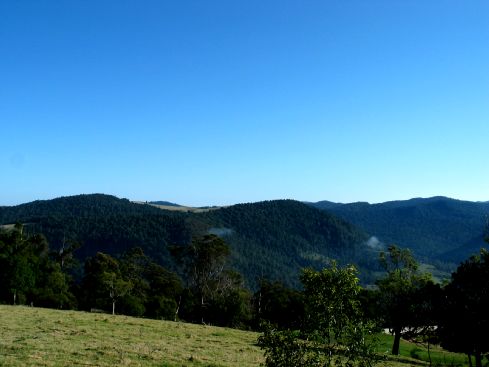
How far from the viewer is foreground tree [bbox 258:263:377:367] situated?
1359 cm

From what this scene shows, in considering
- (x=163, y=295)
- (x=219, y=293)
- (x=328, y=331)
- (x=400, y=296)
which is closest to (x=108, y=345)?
(x=328, y=331)

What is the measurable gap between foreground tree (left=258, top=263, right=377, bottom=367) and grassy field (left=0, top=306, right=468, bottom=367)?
21.0 ft

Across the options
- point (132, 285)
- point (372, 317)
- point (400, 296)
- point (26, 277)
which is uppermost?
point (372, 317)

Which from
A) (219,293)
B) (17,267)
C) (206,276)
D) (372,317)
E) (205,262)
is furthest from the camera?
(206,276)

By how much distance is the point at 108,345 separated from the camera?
3122cm

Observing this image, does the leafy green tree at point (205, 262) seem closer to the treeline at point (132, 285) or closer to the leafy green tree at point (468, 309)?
the treeline at point (132, 285)

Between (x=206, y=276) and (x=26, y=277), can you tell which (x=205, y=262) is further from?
(x=26, y=277)

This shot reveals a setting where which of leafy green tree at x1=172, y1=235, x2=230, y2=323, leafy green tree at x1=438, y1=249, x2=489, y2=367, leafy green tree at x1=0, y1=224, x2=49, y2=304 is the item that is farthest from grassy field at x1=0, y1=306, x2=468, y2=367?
leafy green tree at x1=172, y1=235, x2=230, y2=323

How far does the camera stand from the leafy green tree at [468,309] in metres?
35.4

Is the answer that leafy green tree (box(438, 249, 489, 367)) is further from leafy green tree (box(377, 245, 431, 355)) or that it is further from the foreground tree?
the foreground tree

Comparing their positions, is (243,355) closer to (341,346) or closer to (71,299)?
(341,346)

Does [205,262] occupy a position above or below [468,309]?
above

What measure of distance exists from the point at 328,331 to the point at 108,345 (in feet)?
72.7

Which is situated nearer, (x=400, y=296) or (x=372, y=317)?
(x=372, y=317)
